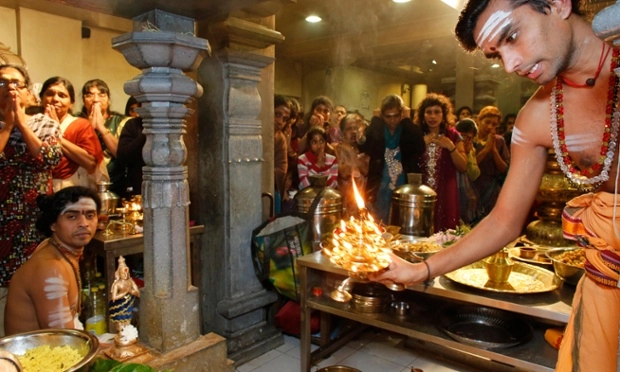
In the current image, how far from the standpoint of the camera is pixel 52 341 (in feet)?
6.14

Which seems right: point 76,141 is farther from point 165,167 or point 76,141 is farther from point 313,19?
point 313,19

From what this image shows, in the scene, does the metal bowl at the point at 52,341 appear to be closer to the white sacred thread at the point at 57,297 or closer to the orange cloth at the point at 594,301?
the white sacred thread at the point at 57,297

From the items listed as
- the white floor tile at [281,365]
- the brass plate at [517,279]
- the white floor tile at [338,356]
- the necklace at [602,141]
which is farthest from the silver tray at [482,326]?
the white floor tile at [281,365]

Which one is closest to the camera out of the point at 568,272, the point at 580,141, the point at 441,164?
the point at 580,141

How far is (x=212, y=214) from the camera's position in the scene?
3988 millimetres

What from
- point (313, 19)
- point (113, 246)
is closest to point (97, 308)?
point (113, 246)

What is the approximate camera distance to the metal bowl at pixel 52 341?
179 cm

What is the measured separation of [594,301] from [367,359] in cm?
265

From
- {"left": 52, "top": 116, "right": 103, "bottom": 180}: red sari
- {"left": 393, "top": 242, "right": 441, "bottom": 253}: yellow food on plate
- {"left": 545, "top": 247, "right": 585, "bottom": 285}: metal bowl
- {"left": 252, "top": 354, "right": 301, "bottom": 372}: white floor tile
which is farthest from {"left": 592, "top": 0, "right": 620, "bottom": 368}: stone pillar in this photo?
{"left": 52, "top": 116, "right": 103, "bottom": 180}: red sari

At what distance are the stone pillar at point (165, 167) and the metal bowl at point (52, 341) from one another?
0.62m

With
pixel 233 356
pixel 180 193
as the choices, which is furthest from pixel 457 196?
pixel 180 193

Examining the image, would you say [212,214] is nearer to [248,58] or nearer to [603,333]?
[248,58]

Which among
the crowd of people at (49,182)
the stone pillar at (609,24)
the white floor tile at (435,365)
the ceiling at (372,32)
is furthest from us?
the ceiling at (372,32)

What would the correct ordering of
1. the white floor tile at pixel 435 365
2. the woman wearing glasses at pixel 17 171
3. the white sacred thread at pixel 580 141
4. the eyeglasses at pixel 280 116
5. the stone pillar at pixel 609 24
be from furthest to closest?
the eyeglasses at pixel 280 116, the white floor tile at pixel 435 365, the woman wearing glasses at pixel 17 171, the white sacred thread at pixel 580 141, the stone pillar at pixel 609 24
